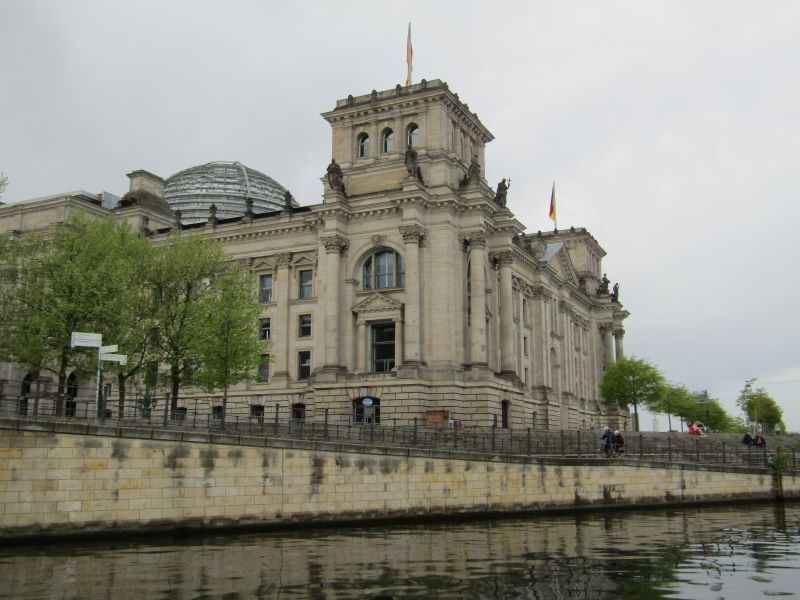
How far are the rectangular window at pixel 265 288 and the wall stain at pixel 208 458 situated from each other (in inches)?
1578

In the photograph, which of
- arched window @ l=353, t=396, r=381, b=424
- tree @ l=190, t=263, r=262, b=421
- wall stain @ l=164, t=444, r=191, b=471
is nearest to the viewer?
wall stain @ l=164, t=444, r=191, b=471

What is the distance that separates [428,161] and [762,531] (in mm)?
40311

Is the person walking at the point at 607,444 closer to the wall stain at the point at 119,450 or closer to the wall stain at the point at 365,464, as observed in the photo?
the wall stain at the point at 365,464

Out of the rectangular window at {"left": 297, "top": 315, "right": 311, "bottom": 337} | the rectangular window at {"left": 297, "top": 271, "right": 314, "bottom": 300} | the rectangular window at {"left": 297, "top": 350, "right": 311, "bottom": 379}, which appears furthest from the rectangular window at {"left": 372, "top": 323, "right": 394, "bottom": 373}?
the rectangular window at {"left": 297, "top": 271, "right": 314, "bottom": 300}

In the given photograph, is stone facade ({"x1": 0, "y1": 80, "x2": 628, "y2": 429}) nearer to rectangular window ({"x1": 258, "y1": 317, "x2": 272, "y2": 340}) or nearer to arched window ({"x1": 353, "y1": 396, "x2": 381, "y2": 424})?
arched window ({"x1": 353, "y1": 396, "x2": 381, "y2": 424})

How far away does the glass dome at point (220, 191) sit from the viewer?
9806 cm

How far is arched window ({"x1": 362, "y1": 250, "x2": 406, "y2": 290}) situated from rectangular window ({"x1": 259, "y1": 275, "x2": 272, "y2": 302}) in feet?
33.8

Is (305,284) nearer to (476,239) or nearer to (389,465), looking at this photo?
(476,239)

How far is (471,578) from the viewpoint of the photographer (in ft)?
65.4

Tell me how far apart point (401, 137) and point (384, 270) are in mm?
10861

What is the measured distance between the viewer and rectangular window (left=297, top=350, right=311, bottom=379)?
223 feet

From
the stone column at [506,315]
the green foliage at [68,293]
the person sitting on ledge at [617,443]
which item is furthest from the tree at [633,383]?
the green foliage at [68,293]

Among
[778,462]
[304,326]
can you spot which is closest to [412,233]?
[304,326]

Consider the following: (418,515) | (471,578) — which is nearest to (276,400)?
(418,515)
